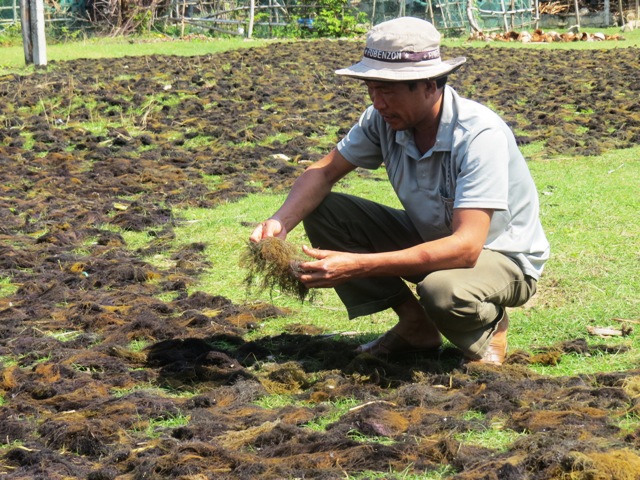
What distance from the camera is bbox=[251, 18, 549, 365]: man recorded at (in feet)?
13.2

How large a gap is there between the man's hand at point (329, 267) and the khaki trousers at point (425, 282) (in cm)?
34

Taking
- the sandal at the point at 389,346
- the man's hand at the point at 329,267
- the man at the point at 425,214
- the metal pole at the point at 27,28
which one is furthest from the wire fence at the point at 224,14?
the man's hand at the point at 329,267

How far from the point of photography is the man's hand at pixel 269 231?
4.42 meters

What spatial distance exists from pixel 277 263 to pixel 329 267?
1.18ft

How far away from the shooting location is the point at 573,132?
11367mm

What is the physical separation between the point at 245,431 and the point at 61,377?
3.91ft

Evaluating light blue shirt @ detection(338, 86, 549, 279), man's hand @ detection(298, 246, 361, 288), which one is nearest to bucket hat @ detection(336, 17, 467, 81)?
light blue shirt @ detection(338, 86, 549, 279)

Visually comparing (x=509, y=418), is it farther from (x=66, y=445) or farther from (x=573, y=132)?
(x=573, y=132)

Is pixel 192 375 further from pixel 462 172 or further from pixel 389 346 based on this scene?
pixel 462 172

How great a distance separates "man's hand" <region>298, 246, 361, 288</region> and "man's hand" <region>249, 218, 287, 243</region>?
1.40 ft

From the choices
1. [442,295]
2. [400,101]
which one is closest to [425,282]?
[442,295]

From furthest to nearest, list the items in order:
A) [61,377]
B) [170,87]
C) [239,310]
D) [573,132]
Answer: [170,87] → [573,132] → [239,310] → [61,377]

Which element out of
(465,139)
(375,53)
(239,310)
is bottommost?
(239,310)

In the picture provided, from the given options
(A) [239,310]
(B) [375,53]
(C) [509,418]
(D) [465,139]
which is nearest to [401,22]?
(B) [375,53]
